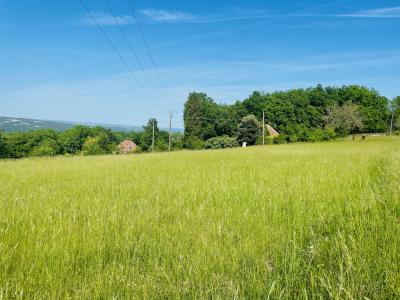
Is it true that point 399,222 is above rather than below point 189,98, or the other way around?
below

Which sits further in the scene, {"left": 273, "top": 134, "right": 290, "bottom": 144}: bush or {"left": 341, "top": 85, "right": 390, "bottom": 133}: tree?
{"left": 341, "top": 85, "right": 390, "bottom": 133}: tree

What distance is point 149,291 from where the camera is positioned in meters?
2.02

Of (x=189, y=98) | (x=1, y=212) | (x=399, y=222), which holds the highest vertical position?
(x=189, y=98)

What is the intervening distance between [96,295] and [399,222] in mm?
2739

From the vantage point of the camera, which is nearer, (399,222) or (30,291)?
(30,291)


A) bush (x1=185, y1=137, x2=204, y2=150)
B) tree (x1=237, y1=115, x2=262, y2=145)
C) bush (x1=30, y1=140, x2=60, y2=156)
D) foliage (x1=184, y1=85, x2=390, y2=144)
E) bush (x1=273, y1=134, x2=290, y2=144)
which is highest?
foliage (x1=184, y1=85, x2=390, y2=144)

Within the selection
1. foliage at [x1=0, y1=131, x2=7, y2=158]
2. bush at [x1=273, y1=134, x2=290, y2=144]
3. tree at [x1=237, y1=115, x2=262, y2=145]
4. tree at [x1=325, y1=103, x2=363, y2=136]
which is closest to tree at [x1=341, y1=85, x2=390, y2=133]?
tree at [x1=325, y1=103, x2=363, y2=136]

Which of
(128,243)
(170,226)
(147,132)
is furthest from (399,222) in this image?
(147,132)

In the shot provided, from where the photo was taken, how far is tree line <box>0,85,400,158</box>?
346ft

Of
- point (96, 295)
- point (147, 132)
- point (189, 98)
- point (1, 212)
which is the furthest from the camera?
point (147, 132)

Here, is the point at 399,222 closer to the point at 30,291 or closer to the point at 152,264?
the point at 152,264

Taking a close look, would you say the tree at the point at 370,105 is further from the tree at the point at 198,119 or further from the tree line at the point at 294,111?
the tree at the point at 198,119

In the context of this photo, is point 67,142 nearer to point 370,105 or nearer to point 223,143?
point 223,143

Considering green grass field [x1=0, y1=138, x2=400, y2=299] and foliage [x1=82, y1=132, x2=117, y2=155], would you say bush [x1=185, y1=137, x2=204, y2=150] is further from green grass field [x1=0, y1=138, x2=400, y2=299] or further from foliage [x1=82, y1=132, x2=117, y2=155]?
green grass field [x1=0, y1=138, x2=400, y2=299]
